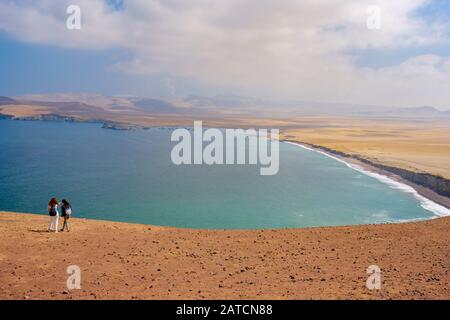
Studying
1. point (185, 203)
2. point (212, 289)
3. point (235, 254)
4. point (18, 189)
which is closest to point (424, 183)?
point (185, 203)

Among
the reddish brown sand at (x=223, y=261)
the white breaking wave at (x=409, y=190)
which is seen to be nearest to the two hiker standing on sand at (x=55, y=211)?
the reddish brown sand at (x=223, y=261)

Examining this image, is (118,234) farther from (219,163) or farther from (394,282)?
(219,163)

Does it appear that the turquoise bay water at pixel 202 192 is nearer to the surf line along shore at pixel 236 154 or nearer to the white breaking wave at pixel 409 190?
the white breaking wave at pixel 409 190

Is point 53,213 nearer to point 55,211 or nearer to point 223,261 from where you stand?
point 55,211

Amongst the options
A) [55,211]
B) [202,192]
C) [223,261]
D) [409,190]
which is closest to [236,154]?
[202,192]

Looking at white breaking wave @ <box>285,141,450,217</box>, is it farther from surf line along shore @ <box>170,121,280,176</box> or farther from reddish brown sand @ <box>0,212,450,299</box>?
reddish brown sand @ <box>0,212,450,299</box>
